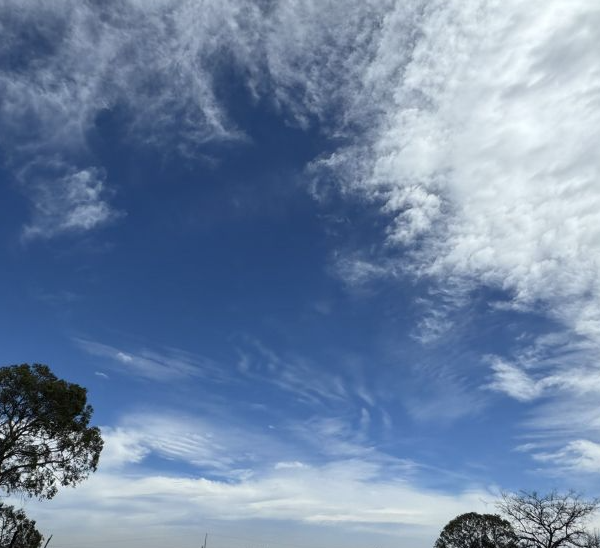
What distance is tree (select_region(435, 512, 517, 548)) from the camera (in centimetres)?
5253

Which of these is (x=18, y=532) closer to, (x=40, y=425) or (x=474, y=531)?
(x=40, y=425)

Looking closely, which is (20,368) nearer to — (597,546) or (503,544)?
(597,546)

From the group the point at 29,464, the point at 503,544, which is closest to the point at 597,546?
the point at 503,544

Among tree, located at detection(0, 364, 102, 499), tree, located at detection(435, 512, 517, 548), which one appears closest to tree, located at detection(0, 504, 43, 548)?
tree, located at detection(0, 364, 102, 499)

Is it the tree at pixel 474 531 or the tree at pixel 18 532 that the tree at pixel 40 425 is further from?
the tree at pixel 474 531

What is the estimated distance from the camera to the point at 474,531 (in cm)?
5472

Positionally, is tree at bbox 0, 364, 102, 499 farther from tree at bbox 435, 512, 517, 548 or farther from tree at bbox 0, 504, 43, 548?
tree at bbox 435, 512, 517, 548

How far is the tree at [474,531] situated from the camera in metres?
52.5

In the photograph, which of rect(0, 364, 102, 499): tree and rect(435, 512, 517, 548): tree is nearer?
rect(0, 364, 102, 499): tree

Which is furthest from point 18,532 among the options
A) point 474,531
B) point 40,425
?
point 474,531

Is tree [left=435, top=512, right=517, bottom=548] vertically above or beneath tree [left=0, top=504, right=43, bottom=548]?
above

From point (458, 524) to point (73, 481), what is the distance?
45.8 metres

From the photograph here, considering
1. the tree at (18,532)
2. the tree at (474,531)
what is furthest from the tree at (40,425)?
the tree at (474,531)

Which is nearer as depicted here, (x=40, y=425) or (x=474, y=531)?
(x=40, y=425)
